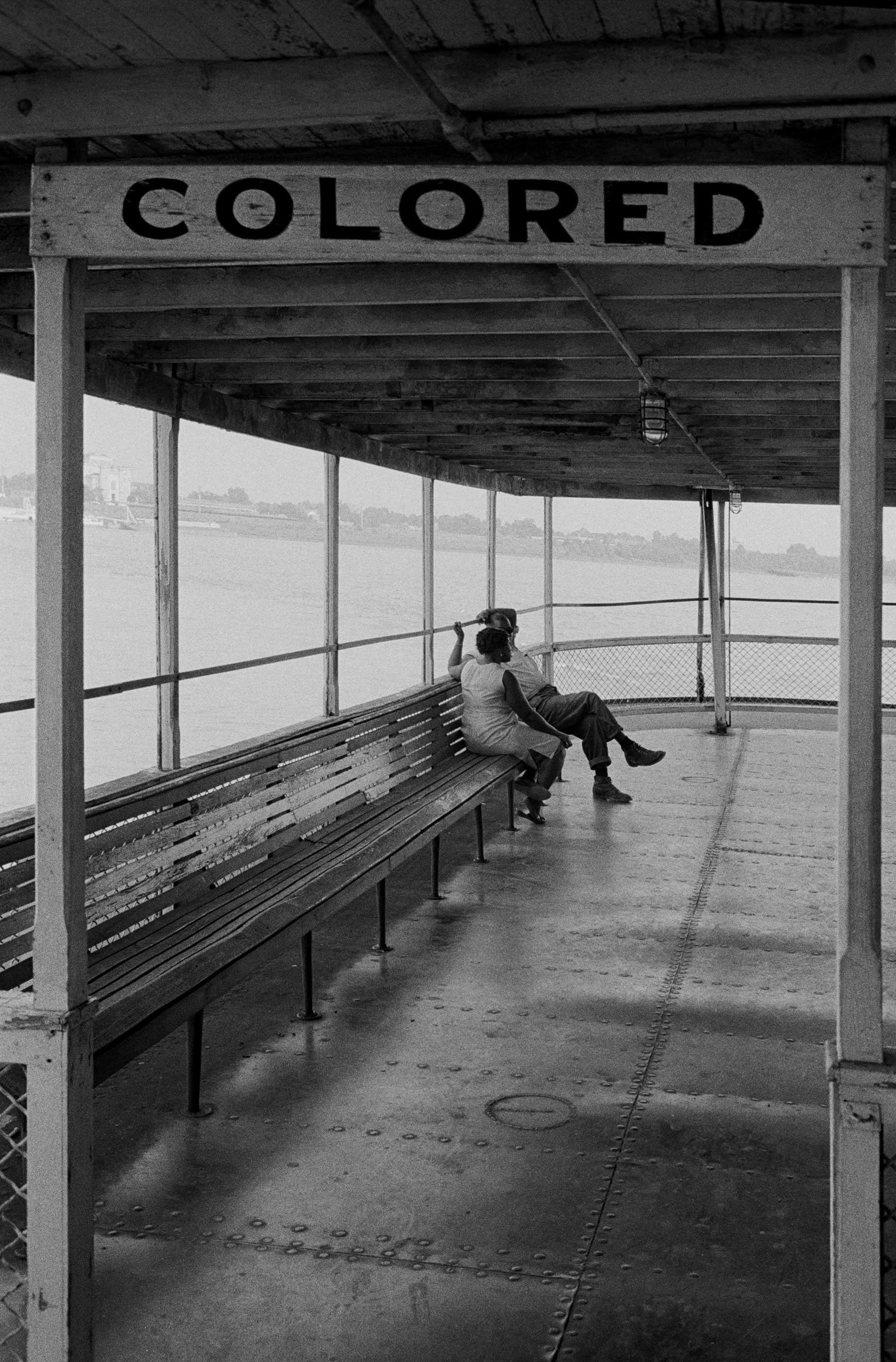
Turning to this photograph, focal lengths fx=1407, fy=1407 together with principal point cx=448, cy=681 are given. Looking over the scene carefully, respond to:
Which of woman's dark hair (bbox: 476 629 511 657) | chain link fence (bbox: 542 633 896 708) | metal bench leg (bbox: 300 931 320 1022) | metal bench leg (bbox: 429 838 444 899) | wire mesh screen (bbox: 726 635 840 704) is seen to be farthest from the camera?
wire mesh screen (bbox: 726 635 840 704)

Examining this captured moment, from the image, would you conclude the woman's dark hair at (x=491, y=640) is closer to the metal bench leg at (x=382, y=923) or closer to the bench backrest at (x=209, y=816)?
the bench backrest at (x=209, y=816)

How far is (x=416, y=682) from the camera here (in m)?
59.8

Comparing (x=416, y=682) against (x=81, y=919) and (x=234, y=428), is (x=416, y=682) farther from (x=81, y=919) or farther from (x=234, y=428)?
(x=81, y=919)

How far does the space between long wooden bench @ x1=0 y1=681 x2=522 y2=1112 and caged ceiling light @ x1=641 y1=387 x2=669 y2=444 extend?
2481 millimetres

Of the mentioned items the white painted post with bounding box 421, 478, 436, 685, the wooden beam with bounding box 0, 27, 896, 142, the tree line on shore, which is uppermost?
the tree line on shore

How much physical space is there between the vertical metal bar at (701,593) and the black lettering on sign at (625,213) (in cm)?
1314

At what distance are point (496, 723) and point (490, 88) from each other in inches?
295

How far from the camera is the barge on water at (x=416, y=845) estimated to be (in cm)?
328

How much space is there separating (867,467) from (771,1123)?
2754 mm

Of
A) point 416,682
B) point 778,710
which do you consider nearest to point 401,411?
point 778,710

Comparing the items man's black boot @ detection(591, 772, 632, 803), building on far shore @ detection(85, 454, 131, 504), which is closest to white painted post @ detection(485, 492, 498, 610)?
man's black boot @ detection(591, 772, 632, 803)

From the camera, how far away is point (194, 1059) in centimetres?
504

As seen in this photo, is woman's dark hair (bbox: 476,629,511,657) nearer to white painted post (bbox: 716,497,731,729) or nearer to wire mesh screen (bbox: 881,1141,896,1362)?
wire mesh screen (bbox: 881,1141,896,1362)

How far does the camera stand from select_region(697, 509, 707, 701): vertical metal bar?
1684cm
